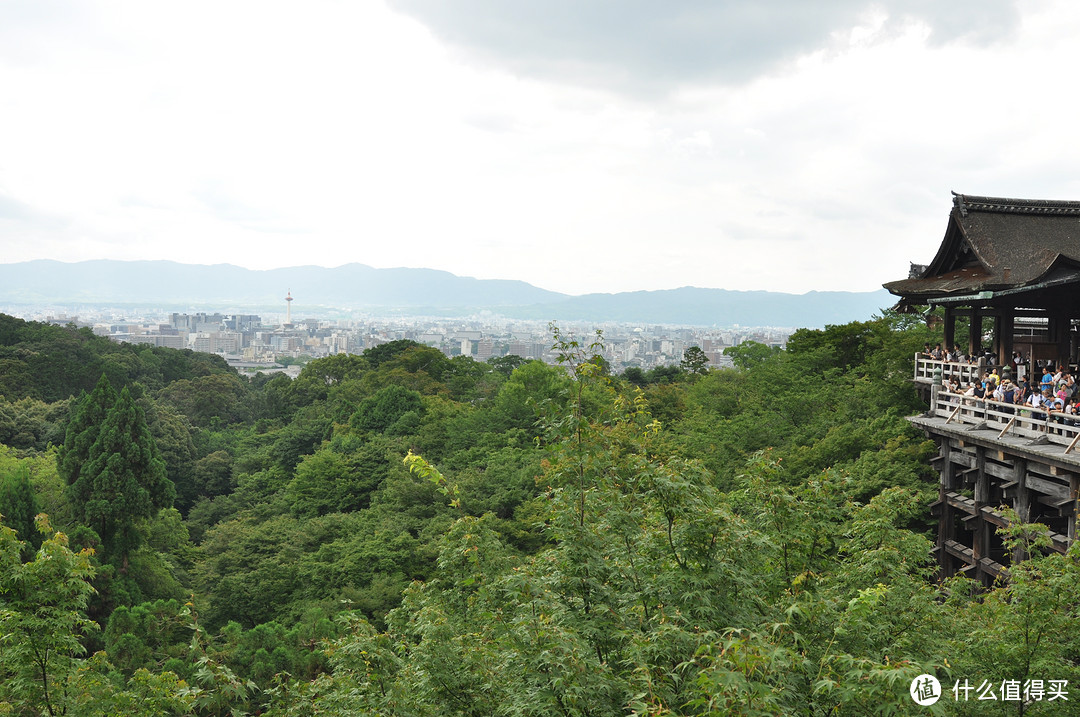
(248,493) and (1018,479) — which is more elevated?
(1018,479)

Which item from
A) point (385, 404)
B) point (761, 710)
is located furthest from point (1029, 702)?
point (385, 404)

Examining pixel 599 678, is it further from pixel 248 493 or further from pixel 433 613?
pixel 248 493

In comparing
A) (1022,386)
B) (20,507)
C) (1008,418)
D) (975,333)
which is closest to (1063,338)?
(975,333)

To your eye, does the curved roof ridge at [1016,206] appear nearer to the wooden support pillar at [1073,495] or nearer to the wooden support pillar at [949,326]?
the wooden support pillar at [949,326]

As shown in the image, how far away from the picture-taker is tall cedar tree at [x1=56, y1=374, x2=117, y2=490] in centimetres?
2253

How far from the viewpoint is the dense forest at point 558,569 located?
185 inches

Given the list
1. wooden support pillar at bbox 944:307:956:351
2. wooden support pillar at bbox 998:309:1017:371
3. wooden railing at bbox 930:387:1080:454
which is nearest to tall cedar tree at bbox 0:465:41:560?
wooden railing at bbox 930:387:1080:454

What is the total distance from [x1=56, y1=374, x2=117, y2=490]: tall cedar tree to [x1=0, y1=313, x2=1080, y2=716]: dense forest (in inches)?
3.6

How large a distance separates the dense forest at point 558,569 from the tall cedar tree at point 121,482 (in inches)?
3.5

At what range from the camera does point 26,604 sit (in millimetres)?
6184

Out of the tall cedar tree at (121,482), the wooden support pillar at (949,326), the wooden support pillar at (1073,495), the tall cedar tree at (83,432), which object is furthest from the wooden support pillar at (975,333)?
the tall cedar tree at (83,432)

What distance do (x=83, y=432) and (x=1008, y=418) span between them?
25392 millimetres

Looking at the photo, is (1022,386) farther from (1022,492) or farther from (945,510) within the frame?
(945,510)

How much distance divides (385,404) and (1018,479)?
85.9 ft
